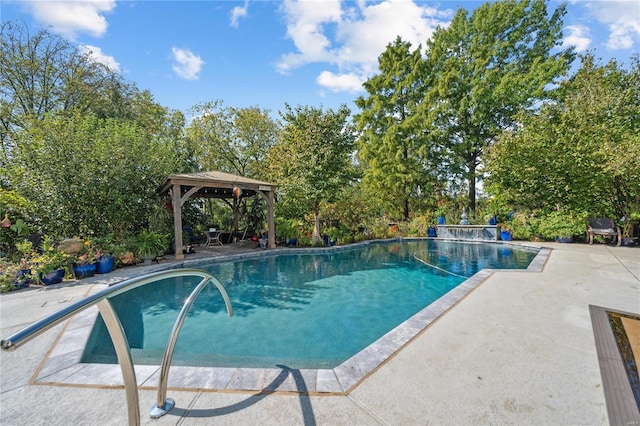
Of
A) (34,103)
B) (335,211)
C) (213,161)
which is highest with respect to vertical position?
(34,103)

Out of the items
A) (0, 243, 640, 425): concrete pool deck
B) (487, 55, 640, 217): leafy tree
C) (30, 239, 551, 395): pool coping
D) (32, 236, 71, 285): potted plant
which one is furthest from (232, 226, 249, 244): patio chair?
(487, 55, 640, 217): leafy tree

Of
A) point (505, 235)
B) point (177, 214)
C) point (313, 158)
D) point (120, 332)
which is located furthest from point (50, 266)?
point (505, 235)

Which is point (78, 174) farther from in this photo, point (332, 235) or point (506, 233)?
point (506, 233)

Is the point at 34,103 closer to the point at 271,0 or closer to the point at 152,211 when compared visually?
the point at 152,211

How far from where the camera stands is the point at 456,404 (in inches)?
79.1

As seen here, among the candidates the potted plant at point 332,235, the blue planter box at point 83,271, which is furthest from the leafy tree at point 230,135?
the blue planter box at point 83,271

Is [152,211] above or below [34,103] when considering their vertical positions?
below

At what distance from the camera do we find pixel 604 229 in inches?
381

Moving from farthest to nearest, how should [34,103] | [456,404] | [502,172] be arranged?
1. [34,103]
2. [502,172]
3. [456,404]

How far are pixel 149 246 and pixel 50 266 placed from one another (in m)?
2.47

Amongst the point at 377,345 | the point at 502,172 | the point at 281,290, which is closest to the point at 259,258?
the point at 281,290

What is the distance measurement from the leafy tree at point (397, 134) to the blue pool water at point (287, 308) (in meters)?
7.63

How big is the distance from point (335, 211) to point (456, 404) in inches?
406

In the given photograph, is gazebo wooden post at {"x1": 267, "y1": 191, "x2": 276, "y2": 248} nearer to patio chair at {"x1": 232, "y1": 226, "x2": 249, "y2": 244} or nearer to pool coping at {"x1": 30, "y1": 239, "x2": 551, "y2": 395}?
patio chair at {"x1": 232, "y1": 226, "x2": 249, "y2": 244}
